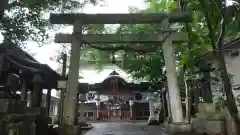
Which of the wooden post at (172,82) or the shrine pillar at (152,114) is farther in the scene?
the shrine pillar at (152,114)

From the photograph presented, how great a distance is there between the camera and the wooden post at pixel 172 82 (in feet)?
28.3

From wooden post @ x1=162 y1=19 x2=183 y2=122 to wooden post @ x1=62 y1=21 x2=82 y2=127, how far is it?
12.5 ft

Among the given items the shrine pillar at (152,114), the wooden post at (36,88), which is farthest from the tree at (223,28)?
the shrine pillar at (152,114)

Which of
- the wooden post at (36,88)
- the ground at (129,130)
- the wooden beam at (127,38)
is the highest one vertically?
the wooden beam at (127,38)

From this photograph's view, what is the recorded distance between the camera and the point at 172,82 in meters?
9.09

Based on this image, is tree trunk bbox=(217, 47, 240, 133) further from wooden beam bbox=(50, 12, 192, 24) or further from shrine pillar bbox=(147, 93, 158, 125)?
shrine pillar bbox=(147, 93, 158, 125)

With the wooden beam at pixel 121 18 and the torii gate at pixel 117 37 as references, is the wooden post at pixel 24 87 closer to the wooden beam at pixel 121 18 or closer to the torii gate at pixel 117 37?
the torii gate at pixel 117 37

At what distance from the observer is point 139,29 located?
1426 centimetres

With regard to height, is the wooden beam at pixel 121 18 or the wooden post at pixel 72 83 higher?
the wooden beam at pixel 121 18

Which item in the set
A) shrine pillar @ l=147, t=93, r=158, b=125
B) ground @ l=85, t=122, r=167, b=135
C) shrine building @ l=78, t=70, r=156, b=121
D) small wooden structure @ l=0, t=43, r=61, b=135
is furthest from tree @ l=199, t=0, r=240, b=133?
shrine building @ l=78, t=70, r=156, b=121

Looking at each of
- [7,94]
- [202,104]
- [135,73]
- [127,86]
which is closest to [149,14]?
[202,104]

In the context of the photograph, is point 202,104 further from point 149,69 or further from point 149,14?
point 149,69

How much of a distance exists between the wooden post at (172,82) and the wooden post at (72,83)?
12.5 feet

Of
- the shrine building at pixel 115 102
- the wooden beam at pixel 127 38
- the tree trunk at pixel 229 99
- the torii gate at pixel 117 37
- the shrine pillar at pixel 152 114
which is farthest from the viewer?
the shrine building at pixel 115 102
